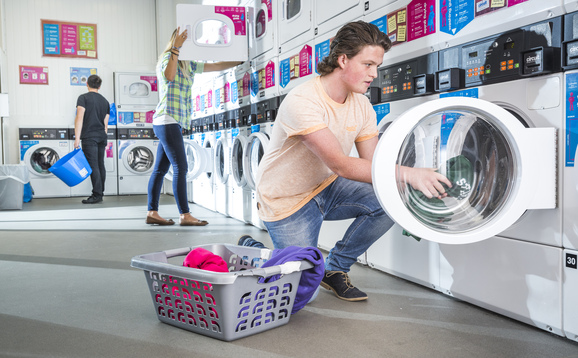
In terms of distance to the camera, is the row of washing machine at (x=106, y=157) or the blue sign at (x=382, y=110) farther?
the row of washing machine at (x=106, y=157)

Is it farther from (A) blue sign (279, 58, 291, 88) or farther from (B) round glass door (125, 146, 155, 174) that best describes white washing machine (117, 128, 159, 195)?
(A) blue sign (279, 58, 291, 88)

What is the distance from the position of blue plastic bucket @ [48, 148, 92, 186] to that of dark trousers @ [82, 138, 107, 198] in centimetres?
53

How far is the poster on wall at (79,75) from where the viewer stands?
721 cm

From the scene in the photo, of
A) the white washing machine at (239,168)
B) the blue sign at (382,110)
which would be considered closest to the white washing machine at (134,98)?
the white washing machine at (239,168)

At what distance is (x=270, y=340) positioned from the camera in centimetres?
158

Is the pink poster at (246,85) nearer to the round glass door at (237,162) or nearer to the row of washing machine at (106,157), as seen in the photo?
the round glass door at (237,162)

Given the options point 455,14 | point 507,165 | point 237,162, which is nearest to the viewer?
point 507,165

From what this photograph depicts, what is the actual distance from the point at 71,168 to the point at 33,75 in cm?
268

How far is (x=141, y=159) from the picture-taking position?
7367 mm

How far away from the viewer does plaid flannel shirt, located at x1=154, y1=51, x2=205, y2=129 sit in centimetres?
375

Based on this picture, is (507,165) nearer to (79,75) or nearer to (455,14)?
(455,14)

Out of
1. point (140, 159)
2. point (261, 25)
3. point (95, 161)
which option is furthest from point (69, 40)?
point (261, 25)

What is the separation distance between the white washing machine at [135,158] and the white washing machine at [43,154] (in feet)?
2.33

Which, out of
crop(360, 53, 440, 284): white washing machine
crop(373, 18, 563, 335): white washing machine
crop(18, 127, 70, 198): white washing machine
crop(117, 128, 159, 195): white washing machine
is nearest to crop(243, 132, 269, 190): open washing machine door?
crop(360, 53, 440, 284): white washing machine
